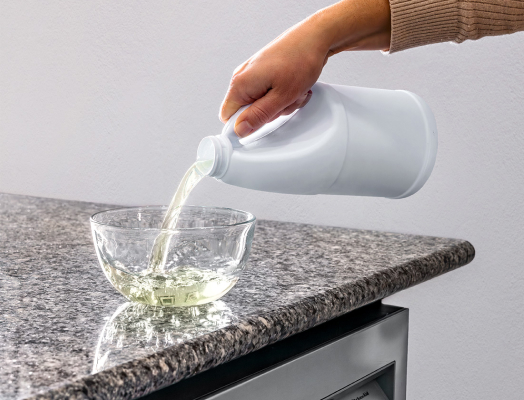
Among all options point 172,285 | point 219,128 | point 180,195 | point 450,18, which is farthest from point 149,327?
point 219,128

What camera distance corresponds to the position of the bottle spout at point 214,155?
714 millimetres

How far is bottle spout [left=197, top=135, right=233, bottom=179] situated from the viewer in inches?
28.1

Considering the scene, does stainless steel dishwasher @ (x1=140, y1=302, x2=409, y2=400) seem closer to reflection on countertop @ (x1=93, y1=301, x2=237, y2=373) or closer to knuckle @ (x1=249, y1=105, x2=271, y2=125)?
reflection on countertop @ (x1=93, y1=301, x2=237, y2=373)

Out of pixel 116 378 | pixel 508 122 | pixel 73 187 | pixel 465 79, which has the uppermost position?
pixel 465 79

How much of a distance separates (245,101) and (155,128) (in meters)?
1.32

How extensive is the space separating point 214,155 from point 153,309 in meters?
0.18

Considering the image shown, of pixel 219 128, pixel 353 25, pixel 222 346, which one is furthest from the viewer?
pixel 219 128

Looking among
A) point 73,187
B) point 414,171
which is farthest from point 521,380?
point 73,187

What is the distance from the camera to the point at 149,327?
627mm

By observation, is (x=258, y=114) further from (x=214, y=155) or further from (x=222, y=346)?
(x=222, y=346)

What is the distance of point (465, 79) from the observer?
156 centimetres

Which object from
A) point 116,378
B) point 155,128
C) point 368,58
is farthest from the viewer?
point 155,128

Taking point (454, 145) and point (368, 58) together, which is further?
point (368, 58)

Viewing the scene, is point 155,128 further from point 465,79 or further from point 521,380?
point 521,380
